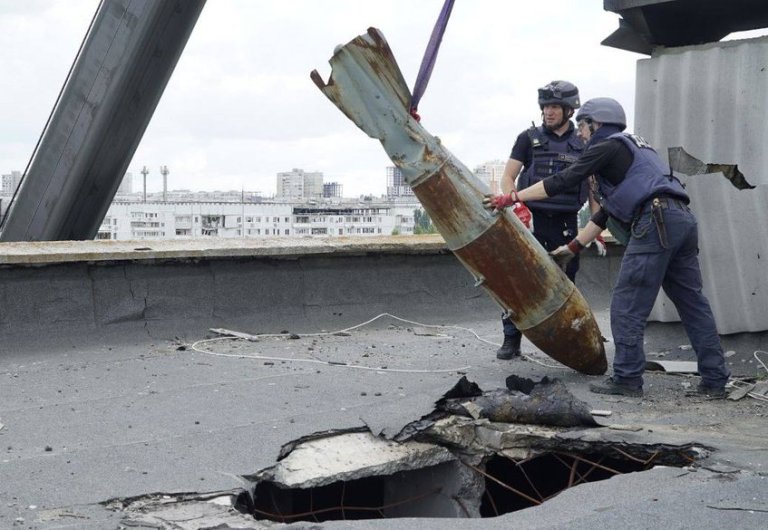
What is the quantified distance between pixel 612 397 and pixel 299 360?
2.07m

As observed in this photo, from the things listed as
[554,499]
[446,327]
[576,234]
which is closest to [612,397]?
[576,234]

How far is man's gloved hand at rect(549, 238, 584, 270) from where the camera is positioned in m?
5.95

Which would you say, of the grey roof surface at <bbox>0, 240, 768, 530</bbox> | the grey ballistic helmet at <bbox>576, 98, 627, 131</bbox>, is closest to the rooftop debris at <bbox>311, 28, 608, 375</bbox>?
the grey roof surface at <bbox>0, 240, 768, 530</bbox>

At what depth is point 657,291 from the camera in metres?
5.55

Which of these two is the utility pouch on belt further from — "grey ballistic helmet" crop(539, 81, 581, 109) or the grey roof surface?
"grey ballistic helmet" crop(539, 81, 581, 109)

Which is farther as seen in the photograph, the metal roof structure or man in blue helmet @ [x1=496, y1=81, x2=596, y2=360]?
the metal roof structure

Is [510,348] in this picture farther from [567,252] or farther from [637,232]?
[637,232]

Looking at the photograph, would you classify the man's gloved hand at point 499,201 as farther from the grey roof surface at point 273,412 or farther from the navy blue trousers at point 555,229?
the grey roof surface at point 273,412

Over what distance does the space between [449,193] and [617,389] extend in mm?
1461

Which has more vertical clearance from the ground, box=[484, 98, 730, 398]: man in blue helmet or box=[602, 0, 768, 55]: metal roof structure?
box=[602, 0, 768, 55]: metal roof structure

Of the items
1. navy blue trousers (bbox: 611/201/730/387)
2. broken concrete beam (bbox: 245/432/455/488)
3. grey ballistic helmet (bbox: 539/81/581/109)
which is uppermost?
grey ballistic helmet (bbox: 539/81/581/109)

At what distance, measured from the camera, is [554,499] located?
3885mm

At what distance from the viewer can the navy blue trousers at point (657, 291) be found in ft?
18.0

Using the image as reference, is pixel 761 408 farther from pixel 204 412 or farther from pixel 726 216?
pixel 204 412
